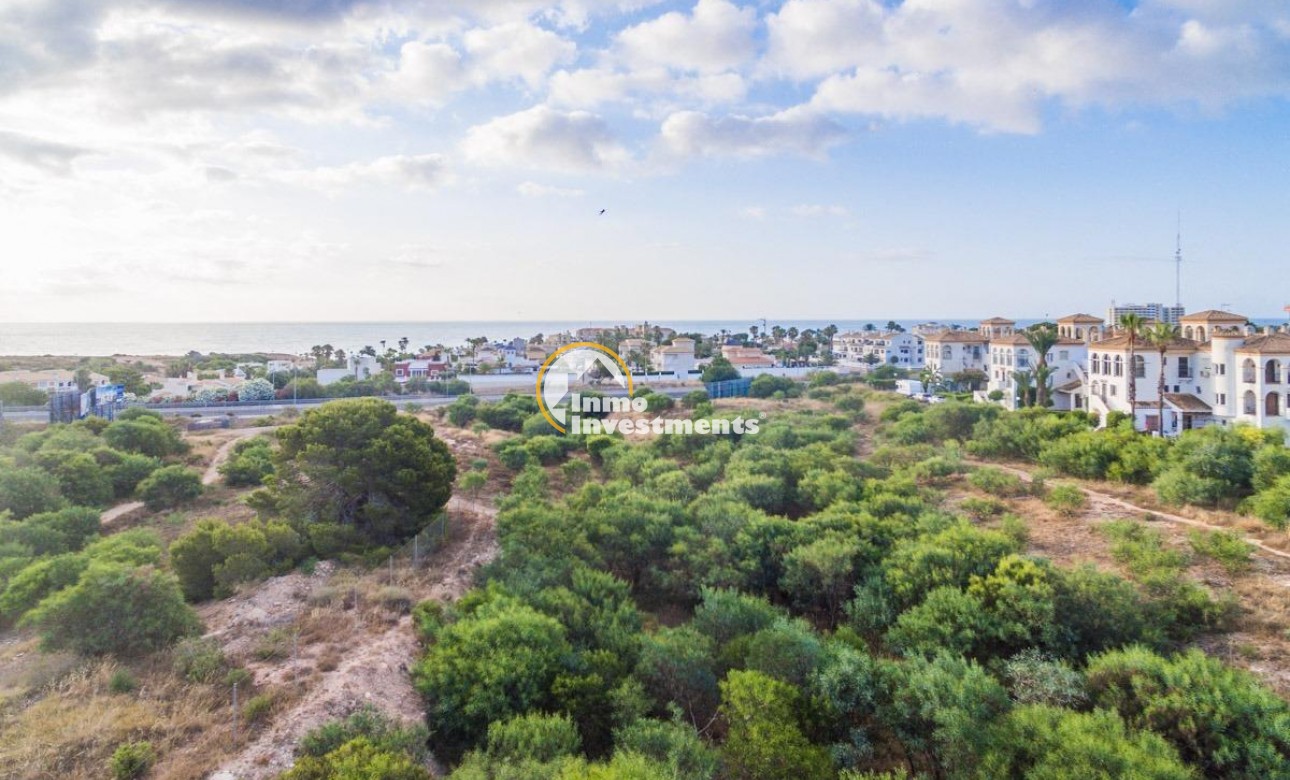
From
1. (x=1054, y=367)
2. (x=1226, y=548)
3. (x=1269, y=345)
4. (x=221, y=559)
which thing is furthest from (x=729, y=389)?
(x=221, y=559)

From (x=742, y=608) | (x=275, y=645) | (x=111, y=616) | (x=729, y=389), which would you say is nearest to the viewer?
(x=111, y=616)

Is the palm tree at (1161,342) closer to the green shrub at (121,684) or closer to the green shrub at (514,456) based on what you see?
the green shrub at (514,456)

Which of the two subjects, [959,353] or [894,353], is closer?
[959,353]

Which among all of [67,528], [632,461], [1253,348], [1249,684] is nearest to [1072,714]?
[1249,684]

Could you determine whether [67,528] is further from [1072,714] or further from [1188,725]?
[1188,725]

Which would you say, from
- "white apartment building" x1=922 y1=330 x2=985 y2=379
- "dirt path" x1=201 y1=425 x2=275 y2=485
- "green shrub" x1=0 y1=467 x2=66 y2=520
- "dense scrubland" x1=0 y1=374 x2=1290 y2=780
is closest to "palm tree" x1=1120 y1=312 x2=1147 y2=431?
"dense scrubland" x1=0 y1=374 x2=1290 y2=780

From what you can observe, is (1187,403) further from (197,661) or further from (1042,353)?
(197,661)

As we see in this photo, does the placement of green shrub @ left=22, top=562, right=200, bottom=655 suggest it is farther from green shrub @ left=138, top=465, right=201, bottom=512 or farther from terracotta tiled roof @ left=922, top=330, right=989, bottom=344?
terracotta tiled roof @ left=922, top=330, right=989, bottom=344
